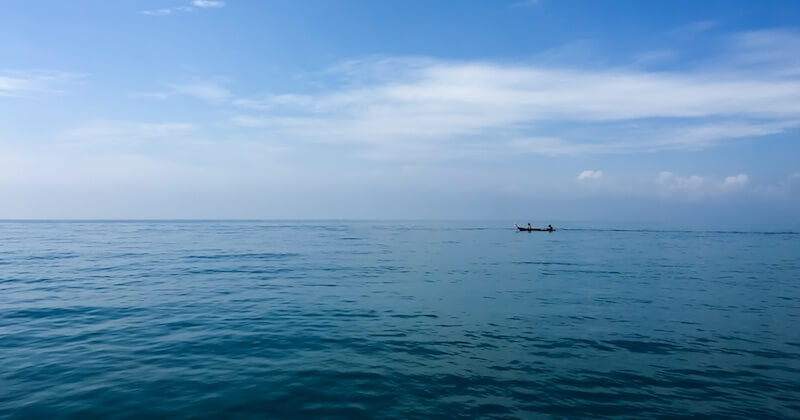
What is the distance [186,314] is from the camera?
81.4 feet

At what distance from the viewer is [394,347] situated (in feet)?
61.9

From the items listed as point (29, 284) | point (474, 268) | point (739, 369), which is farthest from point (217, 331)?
point (474, 268)

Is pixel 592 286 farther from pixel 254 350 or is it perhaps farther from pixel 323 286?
pixel 254 350

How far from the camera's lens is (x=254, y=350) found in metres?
18.3

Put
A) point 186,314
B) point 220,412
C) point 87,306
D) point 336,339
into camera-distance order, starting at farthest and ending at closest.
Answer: point 87,306
point 186,314
point 336,339
point 220,412

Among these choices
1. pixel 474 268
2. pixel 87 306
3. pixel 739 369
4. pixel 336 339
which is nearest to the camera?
pixel 739 369

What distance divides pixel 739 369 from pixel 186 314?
26.0m

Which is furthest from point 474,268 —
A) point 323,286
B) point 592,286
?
point 323,286

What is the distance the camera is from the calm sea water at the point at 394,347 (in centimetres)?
1336

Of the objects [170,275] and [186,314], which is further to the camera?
[170,275]

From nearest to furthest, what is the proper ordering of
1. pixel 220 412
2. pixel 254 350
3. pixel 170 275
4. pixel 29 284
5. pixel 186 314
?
pixel 220 412 → pixel 254 350 → pixel 186 314 → pixel 29 284 → pixel 170 275

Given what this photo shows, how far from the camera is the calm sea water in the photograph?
1336 centimetres

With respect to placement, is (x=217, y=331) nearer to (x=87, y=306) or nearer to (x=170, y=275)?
(x=87, y=306)

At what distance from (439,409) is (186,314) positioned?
17756 millimetres
